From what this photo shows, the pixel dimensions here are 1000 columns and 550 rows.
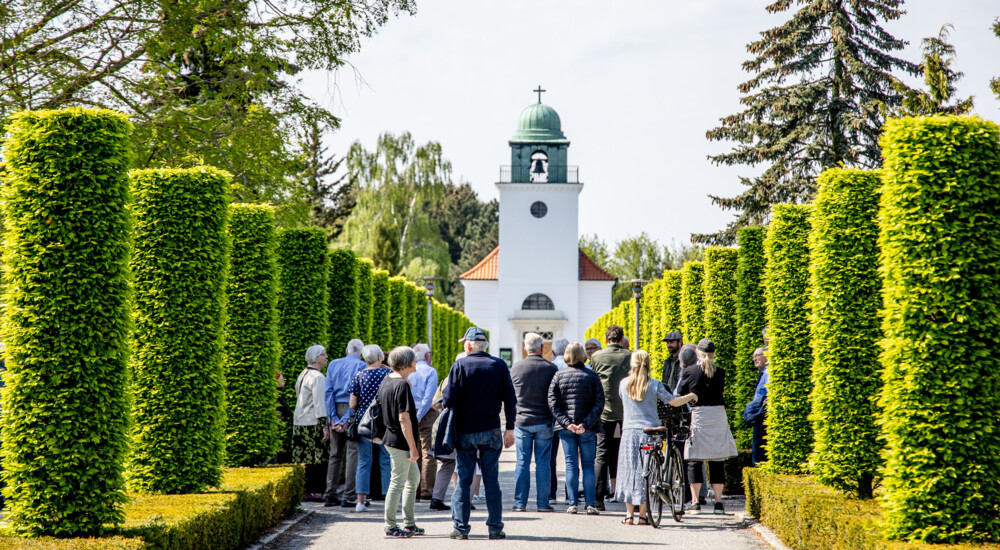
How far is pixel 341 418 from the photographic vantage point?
38.9ft

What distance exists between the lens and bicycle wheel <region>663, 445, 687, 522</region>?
10.3 m

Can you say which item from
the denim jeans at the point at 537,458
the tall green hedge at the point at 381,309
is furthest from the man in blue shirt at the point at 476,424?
the tall green hedge at the point at 381,309

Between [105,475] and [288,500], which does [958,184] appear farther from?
[288,500]

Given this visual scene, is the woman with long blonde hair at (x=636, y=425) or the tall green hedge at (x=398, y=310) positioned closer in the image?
the woman with long blonde hair at (x=636, y=425)

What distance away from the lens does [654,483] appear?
10172 millimetres

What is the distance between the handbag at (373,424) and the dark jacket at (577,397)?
232cm

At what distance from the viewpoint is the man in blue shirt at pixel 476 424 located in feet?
29.7

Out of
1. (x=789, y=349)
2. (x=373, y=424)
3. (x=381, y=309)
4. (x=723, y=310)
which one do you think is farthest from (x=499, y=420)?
(x=381, y=309)

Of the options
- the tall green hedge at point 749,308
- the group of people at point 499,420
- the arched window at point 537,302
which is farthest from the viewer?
the arched window at point 537,302

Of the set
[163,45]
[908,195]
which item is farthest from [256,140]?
[908,195]

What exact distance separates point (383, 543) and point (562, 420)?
271cm

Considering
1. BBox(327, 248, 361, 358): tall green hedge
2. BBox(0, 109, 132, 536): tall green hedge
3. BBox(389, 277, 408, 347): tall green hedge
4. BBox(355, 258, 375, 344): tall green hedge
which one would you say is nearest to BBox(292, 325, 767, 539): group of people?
BBox(0, 109, 132, 536): tall green hedge

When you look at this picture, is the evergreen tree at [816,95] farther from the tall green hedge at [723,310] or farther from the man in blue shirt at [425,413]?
the man in blue shirt at [425,413]

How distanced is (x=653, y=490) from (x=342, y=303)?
7465 millimetres
